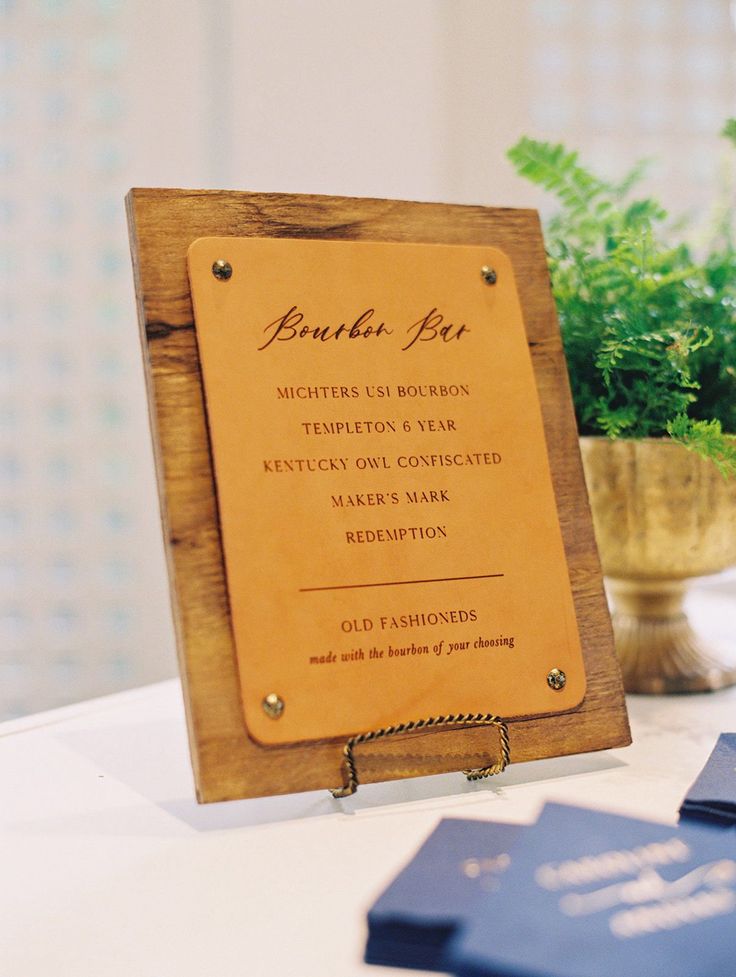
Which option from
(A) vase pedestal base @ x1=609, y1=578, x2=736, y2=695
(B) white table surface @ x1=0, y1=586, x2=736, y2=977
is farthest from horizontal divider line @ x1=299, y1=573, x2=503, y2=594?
(A) vase pedestal base @ x1=609, y1=578, x2=736, y2=695

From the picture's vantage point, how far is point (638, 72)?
1.66m

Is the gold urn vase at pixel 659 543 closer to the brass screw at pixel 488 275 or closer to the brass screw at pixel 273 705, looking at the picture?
the brass screw at pixel 488 275

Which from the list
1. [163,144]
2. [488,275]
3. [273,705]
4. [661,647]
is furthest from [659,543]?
[163,144]

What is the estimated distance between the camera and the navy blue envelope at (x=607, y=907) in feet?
1.07

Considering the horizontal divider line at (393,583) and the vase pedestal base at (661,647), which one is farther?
the vase pedestal base at (661,647)

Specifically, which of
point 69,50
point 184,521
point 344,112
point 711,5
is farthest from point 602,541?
point 69,50

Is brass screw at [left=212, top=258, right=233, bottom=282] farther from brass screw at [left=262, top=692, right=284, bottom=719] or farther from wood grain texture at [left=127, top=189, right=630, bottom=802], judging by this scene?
brass screw at [left=262, top=692, right=284, bottom=719]

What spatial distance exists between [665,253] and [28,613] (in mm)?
1370

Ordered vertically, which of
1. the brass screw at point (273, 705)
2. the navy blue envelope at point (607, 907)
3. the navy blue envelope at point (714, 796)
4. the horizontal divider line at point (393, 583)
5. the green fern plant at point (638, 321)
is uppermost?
the green fern plant at point (638, 321)

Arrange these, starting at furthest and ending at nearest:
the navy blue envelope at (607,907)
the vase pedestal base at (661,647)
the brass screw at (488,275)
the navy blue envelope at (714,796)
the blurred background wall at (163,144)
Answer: the blurred background wall at (163,144) < the vase pedestal base at (661,647) < the brass screw at (488,275) < the navy blue envelope at (714,796) < the navy blue envelope at (607,907)

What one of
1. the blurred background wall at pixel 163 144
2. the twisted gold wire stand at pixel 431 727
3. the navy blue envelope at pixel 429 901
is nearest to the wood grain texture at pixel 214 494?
the twisted gold wire stand at pixel 431 727

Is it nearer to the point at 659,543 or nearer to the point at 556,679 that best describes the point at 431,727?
the point at 556,679

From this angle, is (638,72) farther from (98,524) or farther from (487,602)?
(487,602)

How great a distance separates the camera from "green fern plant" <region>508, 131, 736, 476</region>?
2.28 feet
